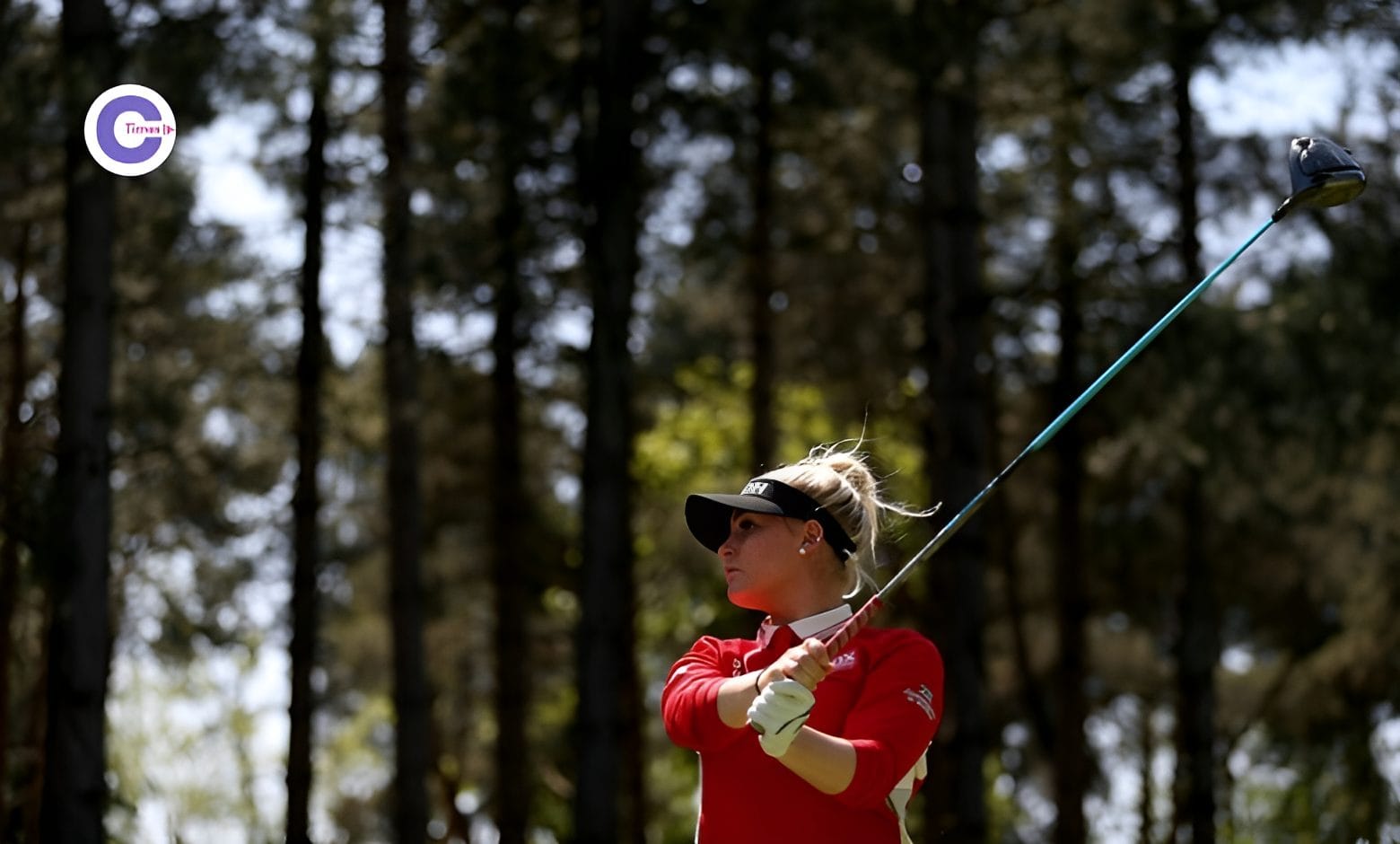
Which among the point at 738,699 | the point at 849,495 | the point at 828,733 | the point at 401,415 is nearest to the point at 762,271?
the point at 401,415

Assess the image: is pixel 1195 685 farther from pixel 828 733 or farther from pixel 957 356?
pixel 828 733

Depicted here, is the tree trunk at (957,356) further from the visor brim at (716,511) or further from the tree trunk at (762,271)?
the visor brim at (716,511)

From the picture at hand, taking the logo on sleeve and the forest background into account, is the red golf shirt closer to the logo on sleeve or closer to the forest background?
the logo on sleeve

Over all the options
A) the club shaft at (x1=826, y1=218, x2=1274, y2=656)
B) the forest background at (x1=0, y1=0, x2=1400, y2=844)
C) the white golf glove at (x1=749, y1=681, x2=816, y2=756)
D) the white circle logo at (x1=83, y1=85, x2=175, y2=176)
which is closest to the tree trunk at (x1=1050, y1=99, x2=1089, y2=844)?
the forest background at (x1=0, y1=0, x2=1400, y2=844)

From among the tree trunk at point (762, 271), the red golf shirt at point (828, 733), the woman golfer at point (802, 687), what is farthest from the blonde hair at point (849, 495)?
the tree trunk at point (762, 271)

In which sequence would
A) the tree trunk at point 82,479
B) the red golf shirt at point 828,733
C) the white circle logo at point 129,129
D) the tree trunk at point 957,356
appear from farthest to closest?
the tree trunk at point 957,356, the white circle logo at point 129,129, the tree trunk at point 82,479, the red golf shirt at point 828,733

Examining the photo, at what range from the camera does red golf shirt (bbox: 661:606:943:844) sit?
3.88 metres

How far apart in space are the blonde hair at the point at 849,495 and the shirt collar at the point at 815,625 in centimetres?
13

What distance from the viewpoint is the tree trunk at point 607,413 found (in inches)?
494

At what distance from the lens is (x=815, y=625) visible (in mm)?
4156

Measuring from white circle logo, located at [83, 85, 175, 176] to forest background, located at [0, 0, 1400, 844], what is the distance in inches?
5.8

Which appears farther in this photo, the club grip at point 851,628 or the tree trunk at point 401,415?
the tree trunk at point 401,415

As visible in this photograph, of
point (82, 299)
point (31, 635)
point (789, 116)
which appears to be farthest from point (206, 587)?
point (82, 299)

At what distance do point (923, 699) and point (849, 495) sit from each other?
552mm
